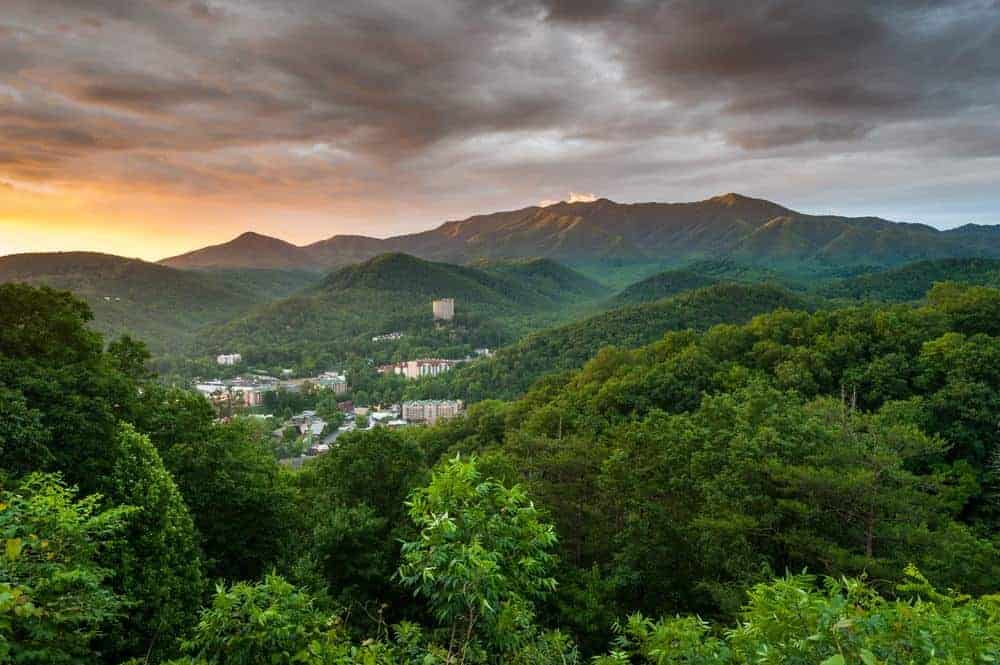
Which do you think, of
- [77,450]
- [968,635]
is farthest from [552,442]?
[968,635]

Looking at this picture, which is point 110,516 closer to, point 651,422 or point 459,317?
point 651,422

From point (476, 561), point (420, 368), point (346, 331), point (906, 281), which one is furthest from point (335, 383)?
point (906, 281)

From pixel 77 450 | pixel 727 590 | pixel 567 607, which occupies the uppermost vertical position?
pixel 77 450

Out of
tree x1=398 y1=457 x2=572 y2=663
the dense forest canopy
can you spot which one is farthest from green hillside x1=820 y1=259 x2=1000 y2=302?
tree x1=398 y1=457 x2=572 y2=663

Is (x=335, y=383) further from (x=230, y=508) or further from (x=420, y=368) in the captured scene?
(x=230, y=508)

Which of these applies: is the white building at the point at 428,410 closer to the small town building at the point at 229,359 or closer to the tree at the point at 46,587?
the small town building at the point at 229,359

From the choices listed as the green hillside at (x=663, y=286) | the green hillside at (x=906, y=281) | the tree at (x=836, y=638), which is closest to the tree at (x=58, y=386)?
the tree at (x=836, y=638)
